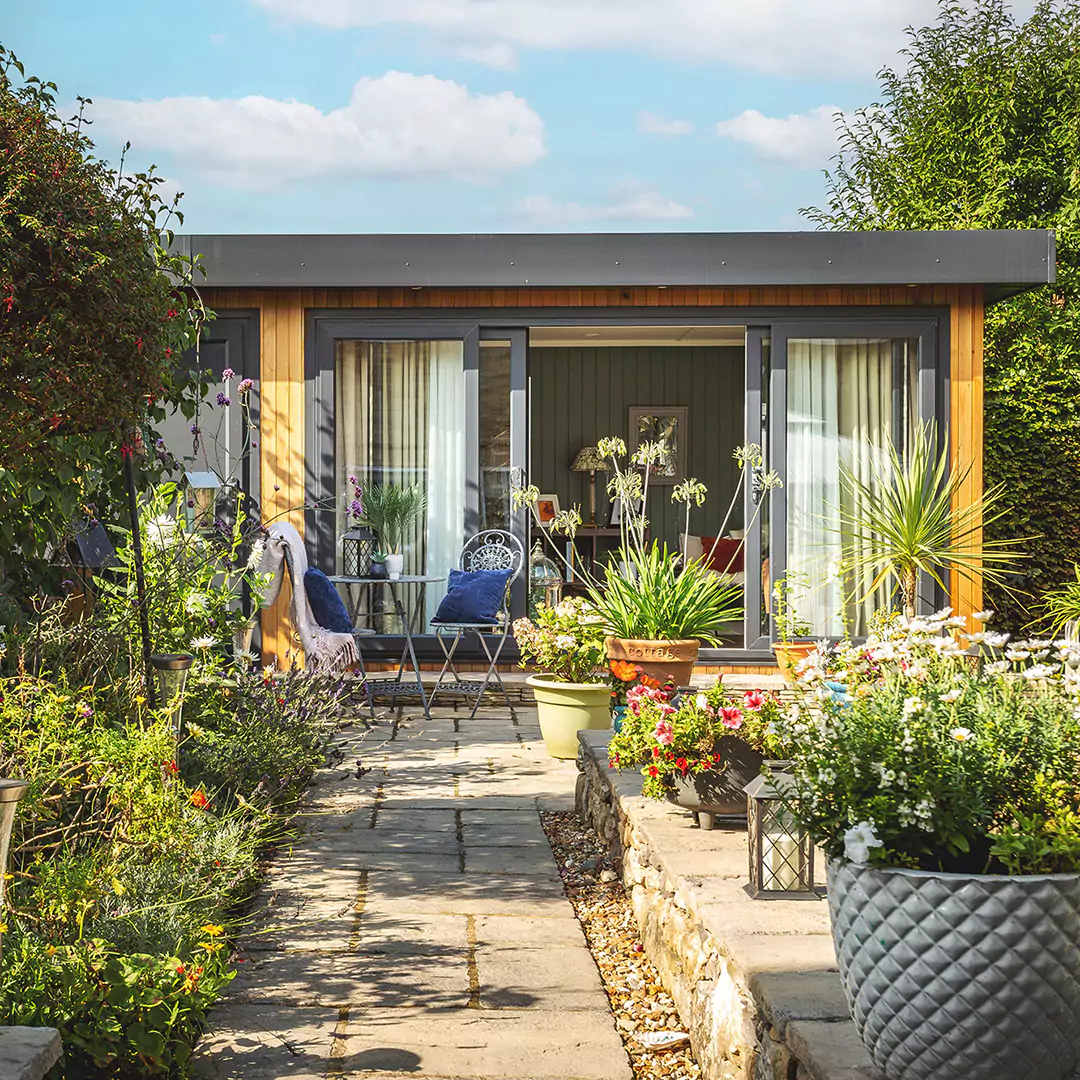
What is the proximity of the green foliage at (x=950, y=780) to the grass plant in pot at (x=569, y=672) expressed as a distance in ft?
10.8

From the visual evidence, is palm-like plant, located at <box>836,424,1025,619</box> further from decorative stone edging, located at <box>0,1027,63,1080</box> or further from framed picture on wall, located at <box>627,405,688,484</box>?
decorative stone edging, located at <box>0,1027,63,1080</box>

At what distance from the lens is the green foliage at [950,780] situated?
1738 mm

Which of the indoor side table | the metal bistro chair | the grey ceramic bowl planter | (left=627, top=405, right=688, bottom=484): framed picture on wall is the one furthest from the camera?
(left=627, top=405, right=688, bottom=484): framed picture on wall

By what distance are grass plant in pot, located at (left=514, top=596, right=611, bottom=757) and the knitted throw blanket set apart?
3.48ft

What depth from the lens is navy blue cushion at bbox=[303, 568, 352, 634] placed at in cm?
603

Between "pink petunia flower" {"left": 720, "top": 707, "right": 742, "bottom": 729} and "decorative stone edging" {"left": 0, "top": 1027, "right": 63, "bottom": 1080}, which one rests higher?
"pink petunia flower" {"left": 720, "top": 707, "right": 742, "bottom": 729}

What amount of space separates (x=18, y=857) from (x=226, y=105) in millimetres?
27331

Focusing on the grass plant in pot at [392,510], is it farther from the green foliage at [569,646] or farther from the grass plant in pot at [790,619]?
the green foliage at [569,646]

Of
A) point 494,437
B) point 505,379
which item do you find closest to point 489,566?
point 494,437

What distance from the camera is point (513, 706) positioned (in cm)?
697

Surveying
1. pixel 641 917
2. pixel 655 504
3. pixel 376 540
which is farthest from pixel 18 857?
pixel 655 504

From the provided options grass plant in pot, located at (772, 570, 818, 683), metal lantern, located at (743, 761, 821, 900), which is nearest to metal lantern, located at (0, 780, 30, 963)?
metal lantern, located at (743, 761, 821, 900)

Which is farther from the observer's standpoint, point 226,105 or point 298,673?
point 226,105

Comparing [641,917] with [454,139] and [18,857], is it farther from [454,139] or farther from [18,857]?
[454,139]
